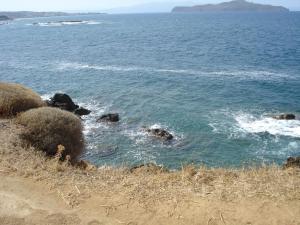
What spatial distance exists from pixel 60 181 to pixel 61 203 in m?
1.19

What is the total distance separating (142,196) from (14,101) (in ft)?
37.8

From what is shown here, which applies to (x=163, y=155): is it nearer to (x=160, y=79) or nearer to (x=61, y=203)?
(x=61, y=203)

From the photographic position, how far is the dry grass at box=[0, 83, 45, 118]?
62.7ft

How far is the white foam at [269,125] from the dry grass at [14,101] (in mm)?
19195

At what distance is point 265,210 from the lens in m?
10.2

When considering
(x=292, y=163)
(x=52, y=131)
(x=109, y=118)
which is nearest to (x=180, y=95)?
(x=109, y=118)

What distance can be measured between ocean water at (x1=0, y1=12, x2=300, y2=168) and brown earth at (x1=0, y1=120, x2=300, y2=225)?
400 inches

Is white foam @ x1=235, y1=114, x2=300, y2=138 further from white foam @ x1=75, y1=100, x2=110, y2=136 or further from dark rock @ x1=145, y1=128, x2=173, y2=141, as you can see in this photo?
white foam @ x1=75, y1=100, x2=110, y2=136

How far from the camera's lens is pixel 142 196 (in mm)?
10930

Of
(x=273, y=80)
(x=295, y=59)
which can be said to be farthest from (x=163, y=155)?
(x=295, y=59)

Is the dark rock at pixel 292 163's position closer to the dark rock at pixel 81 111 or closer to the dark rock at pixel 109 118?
the dark rock at pixel 109 118

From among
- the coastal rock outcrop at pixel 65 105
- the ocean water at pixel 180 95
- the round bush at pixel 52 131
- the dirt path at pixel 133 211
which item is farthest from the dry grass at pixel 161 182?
the coastal rock outcrop at pixel 65 105

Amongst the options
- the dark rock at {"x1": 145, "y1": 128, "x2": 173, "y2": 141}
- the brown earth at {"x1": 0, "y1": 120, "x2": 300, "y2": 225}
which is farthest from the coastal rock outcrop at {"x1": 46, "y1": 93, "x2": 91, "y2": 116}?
the brown earth at {"x1": 0, "y1": 120, "x2": 300, "y2": 225}

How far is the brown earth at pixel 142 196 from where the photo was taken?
9.95m
